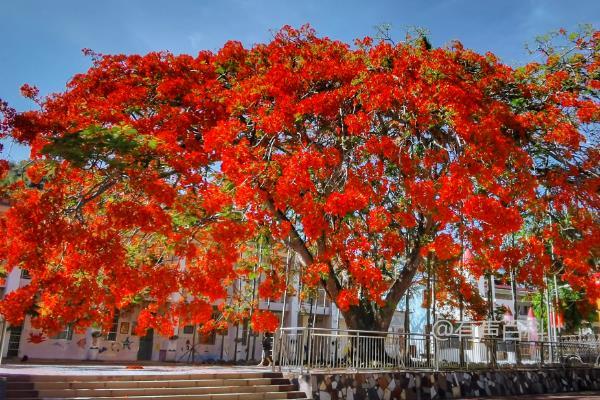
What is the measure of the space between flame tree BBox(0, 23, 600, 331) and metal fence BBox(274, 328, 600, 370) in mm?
996

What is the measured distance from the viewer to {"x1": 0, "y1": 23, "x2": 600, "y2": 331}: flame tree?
39.5ft

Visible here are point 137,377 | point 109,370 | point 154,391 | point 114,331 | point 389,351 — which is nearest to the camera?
point 154,391

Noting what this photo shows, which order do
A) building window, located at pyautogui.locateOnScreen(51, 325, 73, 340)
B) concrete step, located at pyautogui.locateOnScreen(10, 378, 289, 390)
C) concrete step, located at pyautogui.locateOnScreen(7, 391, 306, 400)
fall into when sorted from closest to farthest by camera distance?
1. concrete step, located at pyautogui.locateOnScreen(7, 391, 306, 400)
2. concrete step, located at pyautogui.locateOnScreen(10, 378, 289, 390)
3. building window, located at pyautogui.locateOnScreen(51, 325, 73, 340)

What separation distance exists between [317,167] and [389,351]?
508cm

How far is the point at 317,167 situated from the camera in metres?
12.4

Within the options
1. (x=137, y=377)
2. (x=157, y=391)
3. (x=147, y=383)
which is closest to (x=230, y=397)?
A: (x=157, y=391)

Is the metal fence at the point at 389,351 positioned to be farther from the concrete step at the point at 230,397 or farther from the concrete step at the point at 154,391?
the concrete step at the point at 154,391

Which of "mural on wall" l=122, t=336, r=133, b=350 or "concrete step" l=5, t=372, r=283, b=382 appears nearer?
"concrete step" l=5, t=372, r=283, b=382

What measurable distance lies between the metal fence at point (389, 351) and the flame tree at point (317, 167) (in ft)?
3.27

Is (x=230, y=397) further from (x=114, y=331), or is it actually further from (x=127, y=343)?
(x=114, y=331)

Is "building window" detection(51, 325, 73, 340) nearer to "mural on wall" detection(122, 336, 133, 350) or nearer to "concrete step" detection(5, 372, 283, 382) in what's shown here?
"mural on wall" detection(122, 336, 133, 350)

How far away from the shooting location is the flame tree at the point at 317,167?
39.5 feet

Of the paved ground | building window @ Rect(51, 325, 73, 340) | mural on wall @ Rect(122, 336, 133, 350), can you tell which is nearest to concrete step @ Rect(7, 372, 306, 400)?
the paved ground

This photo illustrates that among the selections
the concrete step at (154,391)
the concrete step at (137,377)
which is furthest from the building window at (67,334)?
the concrete step at (154,391)
